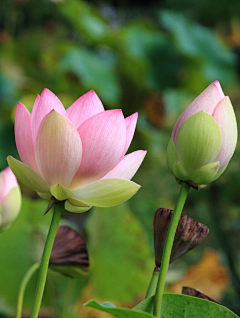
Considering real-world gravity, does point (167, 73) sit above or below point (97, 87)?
above

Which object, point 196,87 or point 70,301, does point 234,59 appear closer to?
point 196,87

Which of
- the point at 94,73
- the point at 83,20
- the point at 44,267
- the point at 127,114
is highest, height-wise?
the point at 83,20

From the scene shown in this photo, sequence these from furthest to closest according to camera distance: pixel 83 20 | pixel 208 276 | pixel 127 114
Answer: pixel 83 20
pixel 127 114
pixel 208 276

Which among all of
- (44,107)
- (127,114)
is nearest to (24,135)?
(44,107)

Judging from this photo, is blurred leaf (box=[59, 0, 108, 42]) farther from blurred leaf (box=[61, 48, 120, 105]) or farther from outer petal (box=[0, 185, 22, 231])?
outer petal (box=[0, 185, 22, 231])

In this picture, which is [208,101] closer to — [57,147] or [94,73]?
[57,147]

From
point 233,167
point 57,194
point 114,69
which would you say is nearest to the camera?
point 57,194

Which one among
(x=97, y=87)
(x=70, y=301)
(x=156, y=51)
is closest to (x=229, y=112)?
(x=70, y=301)

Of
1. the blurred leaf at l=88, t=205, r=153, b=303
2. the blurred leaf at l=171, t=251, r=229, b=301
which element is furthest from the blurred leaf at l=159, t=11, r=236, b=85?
the blurred leaf at l=88, t=205, r=153, b=303
